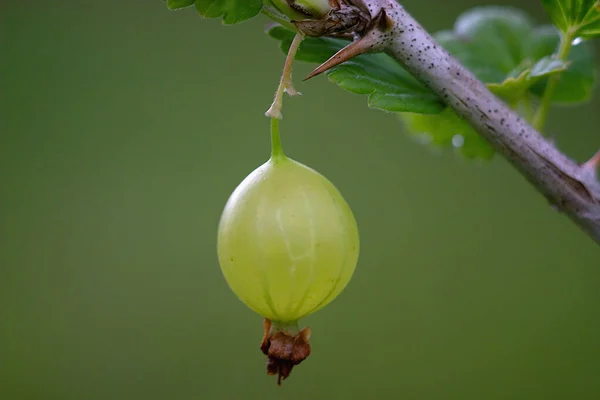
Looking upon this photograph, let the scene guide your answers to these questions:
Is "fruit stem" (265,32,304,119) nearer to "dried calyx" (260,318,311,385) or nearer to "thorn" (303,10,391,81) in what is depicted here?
"thorn" (303,10,391,81)

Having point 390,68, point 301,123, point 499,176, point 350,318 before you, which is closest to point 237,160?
point 301,123

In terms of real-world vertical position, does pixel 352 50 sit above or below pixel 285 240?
above

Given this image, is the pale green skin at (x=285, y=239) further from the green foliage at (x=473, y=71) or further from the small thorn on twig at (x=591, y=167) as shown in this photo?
the small thorn on twig at (x=591, y=167)

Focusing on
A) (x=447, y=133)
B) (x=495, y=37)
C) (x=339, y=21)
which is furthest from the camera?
(x=495, y=37)

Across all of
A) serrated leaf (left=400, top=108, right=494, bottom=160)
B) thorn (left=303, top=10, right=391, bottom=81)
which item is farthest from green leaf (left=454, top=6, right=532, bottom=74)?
thorn (left=303, top=10, right=391, bottom=81)

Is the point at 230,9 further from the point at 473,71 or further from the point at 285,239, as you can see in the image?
the point at 473,71

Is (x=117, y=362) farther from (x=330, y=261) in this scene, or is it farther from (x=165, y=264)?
(x=330, y=261)

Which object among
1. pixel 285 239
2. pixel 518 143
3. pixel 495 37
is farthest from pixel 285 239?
pixel 495 37
